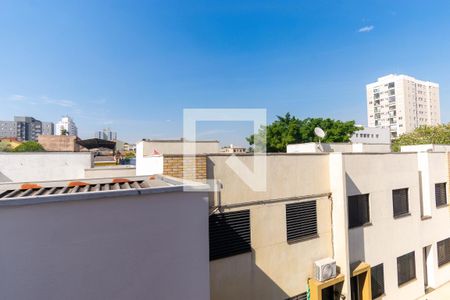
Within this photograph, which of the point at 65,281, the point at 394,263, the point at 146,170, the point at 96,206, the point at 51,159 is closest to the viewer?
the point at 65,281

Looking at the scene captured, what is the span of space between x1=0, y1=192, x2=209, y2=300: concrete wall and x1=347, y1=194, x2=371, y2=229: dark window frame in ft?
21.3

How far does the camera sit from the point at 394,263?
28.1 feet

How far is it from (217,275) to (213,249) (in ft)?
2.05

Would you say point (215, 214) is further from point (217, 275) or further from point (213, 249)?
point (217, 275)

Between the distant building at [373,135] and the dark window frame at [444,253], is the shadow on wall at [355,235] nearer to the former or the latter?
the dark window frame at [444,253]

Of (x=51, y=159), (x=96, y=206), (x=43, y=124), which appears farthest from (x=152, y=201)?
(x=43, y=124)

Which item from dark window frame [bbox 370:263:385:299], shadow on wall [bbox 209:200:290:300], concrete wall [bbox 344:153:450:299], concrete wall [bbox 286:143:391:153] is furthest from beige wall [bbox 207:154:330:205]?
dark window frame [bbox 370:263:385:299]

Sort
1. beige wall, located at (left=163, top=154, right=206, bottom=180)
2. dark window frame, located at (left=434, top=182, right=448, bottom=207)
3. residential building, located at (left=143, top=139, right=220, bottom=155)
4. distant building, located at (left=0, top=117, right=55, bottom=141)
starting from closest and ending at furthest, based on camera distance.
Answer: beige wall, located at (left=163, top=154, right=206, bottom=180)
residential building, located at (left=143, top=139, right=220, bottom=155)
dark window frame, located at (left=434, top=182, right=448, bottom=207)
distant building, located at (left=0, top=117, right=55, bottom=141)

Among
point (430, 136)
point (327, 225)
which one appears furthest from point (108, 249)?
point (430, 136)

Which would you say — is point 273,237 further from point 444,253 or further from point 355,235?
point 444,253

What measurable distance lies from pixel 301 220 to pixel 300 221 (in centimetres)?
5

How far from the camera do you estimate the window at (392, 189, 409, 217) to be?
29.2ft

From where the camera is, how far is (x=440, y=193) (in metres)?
10.7

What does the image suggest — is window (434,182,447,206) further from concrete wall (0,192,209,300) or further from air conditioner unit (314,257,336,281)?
concrete wall (0,192,209,300)
